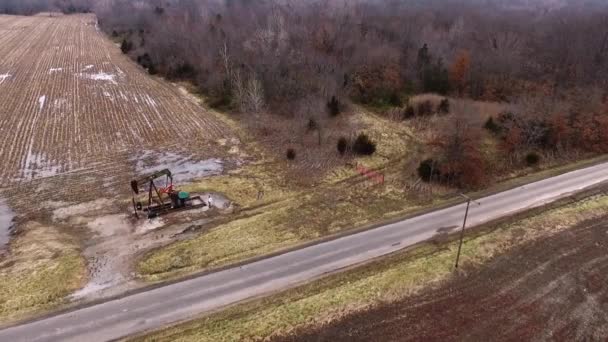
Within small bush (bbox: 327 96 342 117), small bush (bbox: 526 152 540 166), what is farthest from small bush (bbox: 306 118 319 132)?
small bush (bbox: 526 152 540 166)

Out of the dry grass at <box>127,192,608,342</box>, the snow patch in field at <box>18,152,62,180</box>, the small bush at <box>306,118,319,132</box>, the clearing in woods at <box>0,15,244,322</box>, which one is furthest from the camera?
the small bush at <box>306,118,319,132</box>

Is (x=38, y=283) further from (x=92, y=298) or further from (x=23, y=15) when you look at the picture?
(x=23, y=15)

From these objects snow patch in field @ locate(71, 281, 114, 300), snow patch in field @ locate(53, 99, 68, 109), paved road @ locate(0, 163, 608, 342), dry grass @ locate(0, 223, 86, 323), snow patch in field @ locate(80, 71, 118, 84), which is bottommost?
paved road @ locate(0, 163, 608, 342)

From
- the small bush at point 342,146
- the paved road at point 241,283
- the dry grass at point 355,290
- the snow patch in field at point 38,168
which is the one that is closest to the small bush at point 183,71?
the snow patch in field at point 38,168

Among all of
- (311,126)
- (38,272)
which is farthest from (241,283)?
(311,126)

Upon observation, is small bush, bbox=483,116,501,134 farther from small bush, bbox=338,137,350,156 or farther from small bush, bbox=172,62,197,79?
small bush, bbox=172,62,197,79

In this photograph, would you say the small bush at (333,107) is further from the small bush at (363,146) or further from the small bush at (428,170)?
the small bush at (428,170)

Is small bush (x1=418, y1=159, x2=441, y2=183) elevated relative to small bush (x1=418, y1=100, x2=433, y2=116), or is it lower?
lower

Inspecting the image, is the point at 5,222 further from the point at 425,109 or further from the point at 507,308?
the point at 425,109
